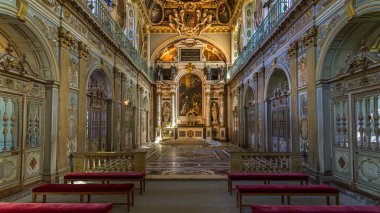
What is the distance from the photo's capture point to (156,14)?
2452 centimetres

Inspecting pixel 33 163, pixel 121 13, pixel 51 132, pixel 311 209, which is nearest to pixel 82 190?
pixel 33 163

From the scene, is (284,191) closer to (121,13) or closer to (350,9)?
(350,9)

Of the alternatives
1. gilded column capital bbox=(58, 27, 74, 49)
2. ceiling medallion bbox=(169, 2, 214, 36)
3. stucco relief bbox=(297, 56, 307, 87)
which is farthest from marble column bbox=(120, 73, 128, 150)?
ceiling medallion bbox=(169, 2, 214, 36)

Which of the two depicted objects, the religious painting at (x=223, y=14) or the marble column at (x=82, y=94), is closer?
the marble column at (x=82, y=94)

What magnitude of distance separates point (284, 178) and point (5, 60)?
6.51m

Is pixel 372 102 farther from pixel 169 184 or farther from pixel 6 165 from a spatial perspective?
pixel 6 165

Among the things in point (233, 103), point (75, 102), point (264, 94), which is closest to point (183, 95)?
point (233, 103)

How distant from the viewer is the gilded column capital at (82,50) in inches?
352

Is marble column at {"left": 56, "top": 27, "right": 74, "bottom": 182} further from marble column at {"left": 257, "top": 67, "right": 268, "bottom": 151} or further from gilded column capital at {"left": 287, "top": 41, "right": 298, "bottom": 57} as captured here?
marble column at {"left": 257, "top": 67, "right": 268, "bottom": 151}

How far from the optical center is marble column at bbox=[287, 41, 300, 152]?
9.02 m

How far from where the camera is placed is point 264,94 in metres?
12.9

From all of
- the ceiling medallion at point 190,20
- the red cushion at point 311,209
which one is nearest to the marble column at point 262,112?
the red cushion at point 311,209

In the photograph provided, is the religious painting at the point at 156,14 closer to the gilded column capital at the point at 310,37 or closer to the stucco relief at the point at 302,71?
the stucco relief at the point at 302,71

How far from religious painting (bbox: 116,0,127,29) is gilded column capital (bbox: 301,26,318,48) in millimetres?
10816
